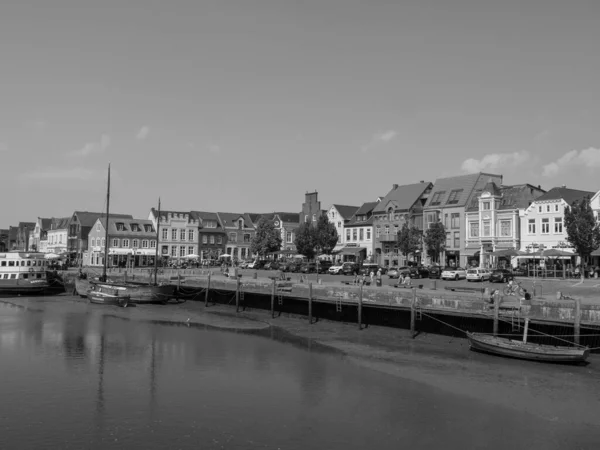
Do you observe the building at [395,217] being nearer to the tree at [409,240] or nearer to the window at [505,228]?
the tree at [409,240]

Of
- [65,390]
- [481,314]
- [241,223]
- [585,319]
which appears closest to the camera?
[65,390]

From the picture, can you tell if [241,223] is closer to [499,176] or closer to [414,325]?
[499,176]

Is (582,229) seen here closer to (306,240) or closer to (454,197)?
(454,197)

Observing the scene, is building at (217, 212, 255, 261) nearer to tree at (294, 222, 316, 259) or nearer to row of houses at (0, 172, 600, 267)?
row of houses at (0, 172, 600, 267)

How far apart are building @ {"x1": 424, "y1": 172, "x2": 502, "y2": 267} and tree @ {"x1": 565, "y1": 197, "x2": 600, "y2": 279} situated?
1856 centimetres

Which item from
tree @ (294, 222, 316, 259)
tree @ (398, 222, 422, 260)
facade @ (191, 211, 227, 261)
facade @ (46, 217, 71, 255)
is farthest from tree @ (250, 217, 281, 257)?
facade @ (46, 217, 71, 255)

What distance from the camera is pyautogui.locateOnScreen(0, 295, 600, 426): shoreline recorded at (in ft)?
74.9

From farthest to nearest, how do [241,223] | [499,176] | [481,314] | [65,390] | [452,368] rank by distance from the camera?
[241,223], [499,176], [481,314], [452,368], [65,390]

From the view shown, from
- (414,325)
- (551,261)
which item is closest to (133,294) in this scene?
(414,325)

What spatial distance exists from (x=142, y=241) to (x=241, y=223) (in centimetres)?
1932

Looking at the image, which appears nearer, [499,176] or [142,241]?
[499,176]

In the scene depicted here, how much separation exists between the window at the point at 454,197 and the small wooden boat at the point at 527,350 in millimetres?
49437

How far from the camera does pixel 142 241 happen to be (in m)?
103

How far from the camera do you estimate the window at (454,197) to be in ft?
259
